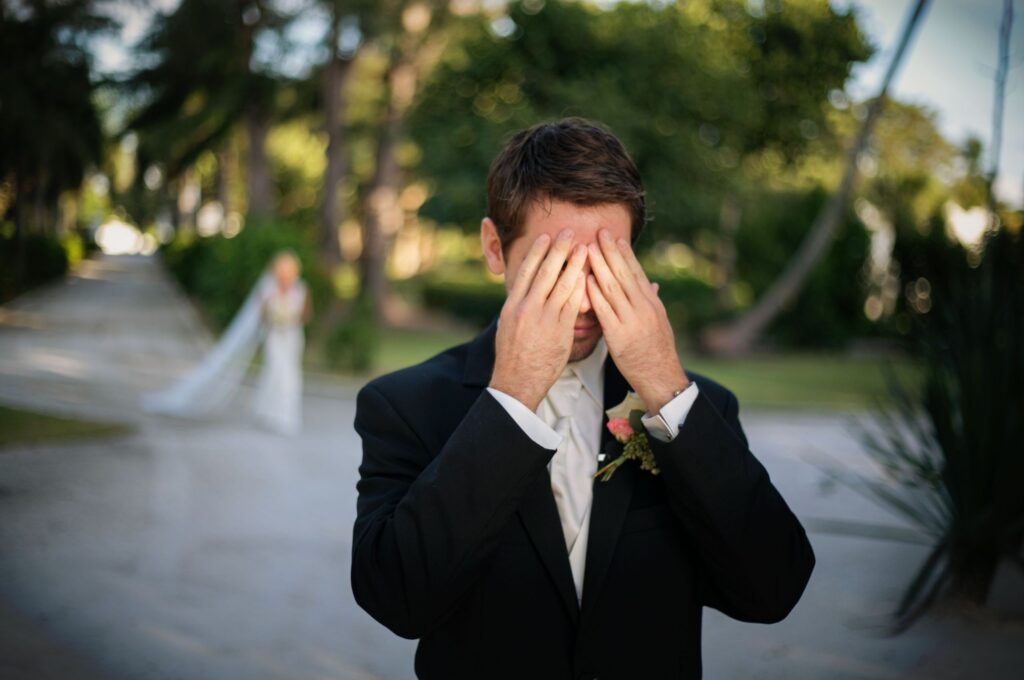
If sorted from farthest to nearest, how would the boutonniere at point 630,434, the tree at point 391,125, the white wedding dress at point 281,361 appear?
the tree at point 391,125
the white wedding dress at point 281,361
the boutonniere at point 630,434

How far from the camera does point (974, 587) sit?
19.2 feet

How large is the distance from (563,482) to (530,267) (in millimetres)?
543

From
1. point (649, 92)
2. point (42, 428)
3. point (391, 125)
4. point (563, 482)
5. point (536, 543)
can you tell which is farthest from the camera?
point (391, 125)

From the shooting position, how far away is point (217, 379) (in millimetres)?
13906

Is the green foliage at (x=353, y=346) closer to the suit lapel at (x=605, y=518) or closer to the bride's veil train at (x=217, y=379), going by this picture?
the bride's veil train at (x=217, y=379)

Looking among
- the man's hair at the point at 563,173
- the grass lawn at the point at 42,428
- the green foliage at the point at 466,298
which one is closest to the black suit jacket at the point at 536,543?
the man's hair at the point at 563,173

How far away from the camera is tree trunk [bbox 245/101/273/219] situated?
97.1 feet

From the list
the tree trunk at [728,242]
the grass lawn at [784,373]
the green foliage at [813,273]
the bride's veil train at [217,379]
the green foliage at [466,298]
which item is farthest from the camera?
the green foliage at [466,298]

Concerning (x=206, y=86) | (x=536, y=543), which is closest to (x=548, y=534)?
(x=536, y=543)

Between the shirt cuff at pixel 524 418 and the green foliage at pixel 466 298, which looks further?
the green foliage at pixel 466 298

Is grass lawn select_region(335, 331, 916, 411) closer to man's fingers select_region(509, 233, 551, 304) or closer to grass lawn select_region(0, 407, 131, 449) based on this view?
grass lawn select_region(0, 407, 131, 449)

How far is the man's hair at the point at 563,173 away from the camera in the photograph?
2037 millimetres

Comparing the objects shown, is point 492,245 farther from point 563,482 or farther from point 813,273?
point 813,273

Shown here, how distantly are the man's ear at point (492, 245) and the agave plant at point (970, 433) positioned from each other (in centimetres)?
409
